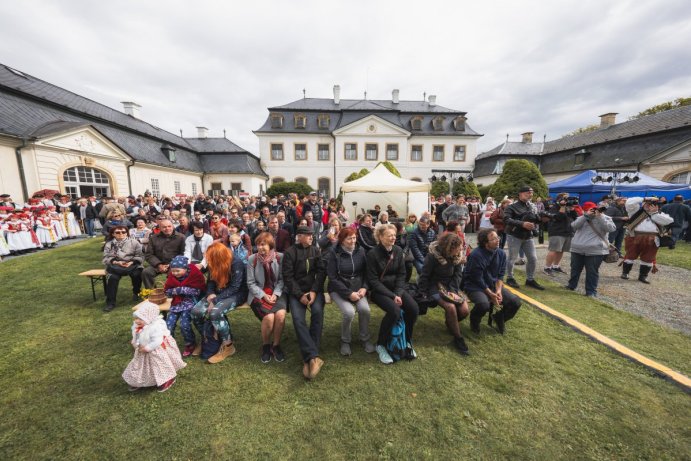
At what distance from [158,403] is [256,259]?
6.36ft

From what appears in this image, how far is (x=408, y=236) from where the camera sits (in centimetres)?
620

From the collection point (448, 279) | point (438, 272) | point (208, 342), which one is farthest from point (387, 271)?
point (208, 342)

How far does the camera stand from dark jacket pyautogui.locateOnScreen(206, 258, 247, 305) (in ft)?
12.6

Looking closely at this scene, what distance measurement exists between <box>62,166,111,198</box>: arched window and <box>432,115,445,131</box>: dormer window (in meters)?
30.6

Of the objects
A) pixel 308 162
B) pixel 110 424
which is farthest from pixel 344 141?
pixel 110 424

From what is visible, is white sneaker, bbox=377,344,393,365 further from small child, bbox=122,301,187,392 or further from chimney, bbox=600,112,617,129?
chimney, bbox=600,112,617,129

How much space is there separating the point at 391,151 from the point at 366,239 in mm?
26687

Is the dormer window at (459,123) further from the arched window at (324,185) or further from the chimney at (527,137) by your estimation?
the arched window at (324,185)

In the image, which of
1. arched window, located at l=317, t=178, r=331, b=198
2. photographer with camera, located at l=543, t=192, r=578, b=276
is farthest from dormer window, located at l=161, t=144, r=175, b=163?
photographer with camera, located at l=543, t=192, r=578, b=276

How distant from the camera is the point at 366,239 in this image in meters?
5.71

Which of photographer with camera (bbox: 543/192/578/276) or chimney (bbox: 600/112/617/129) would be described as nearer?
photographer with camera (bbox: 543/192/578/276)

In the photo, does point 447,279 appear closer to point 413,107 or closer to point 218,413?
point 218,413

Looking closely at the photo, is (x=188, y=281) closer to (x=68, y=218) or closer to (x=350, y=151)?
(x=68, y=218)

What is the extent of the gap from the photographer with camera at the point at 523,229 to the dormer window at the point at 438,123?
2789cm
